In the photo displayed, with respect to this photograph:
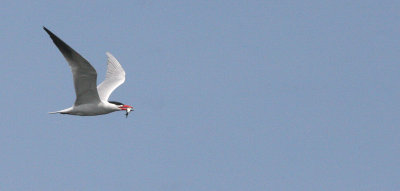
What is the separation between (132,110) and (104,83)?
16.7 ft

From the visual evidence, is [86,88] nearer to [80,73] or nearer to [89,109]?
[80,73]

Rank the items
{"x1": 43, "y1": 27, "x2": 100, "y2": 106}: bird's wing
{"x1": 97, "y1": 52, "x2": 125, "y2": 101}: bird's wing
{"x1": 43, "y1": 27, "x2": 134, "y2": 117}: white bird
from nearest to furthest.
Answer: {"x1": 43, "y1": 27, "x2": 100, "y2": 106}: bird's wing < {"x1": 43, "y1": 27, "x2": 134, "y2": 117}: white bird < {"x1": 97, "y1": 52, "x2": 125, "y2": 101}: bird's wing

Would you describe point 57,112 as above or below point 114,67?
below

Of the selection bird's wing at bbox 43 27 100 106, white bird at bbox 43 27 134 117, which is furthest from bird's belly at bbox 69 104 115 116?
bird's wing at bbox 43 27 100 106

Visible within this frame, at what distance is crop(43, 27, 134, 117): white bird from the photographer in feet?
88.6

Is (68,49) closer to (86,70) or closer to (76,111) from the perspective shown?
(86,70)

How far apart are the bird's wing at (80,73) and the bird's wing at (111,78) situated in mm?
4168

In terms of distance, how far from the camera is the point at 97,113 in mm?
30766

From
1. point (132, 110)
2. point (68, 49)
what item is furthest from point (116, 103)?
point (68, 49)

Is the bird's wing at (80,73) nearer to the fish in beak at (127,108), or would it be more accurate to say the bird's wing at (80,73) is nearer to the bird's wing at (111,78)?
the fish in beak at (127,108)

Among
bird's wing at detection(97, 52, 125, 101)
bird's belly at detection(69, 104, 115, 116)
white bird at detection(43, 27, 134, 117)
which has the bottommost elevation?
bird's belly at detection(69, 104, 115, 116)

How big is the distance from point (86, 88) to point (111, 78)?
7.28 m

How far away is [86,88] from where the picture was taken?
2922cm

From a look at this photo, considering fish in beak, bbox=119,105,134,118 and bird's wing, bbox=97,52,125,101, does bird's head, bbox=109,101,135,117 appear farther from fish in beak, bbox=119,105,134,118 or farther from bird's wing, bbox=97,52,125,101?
bird's wing, bbox=97,52,125,101
